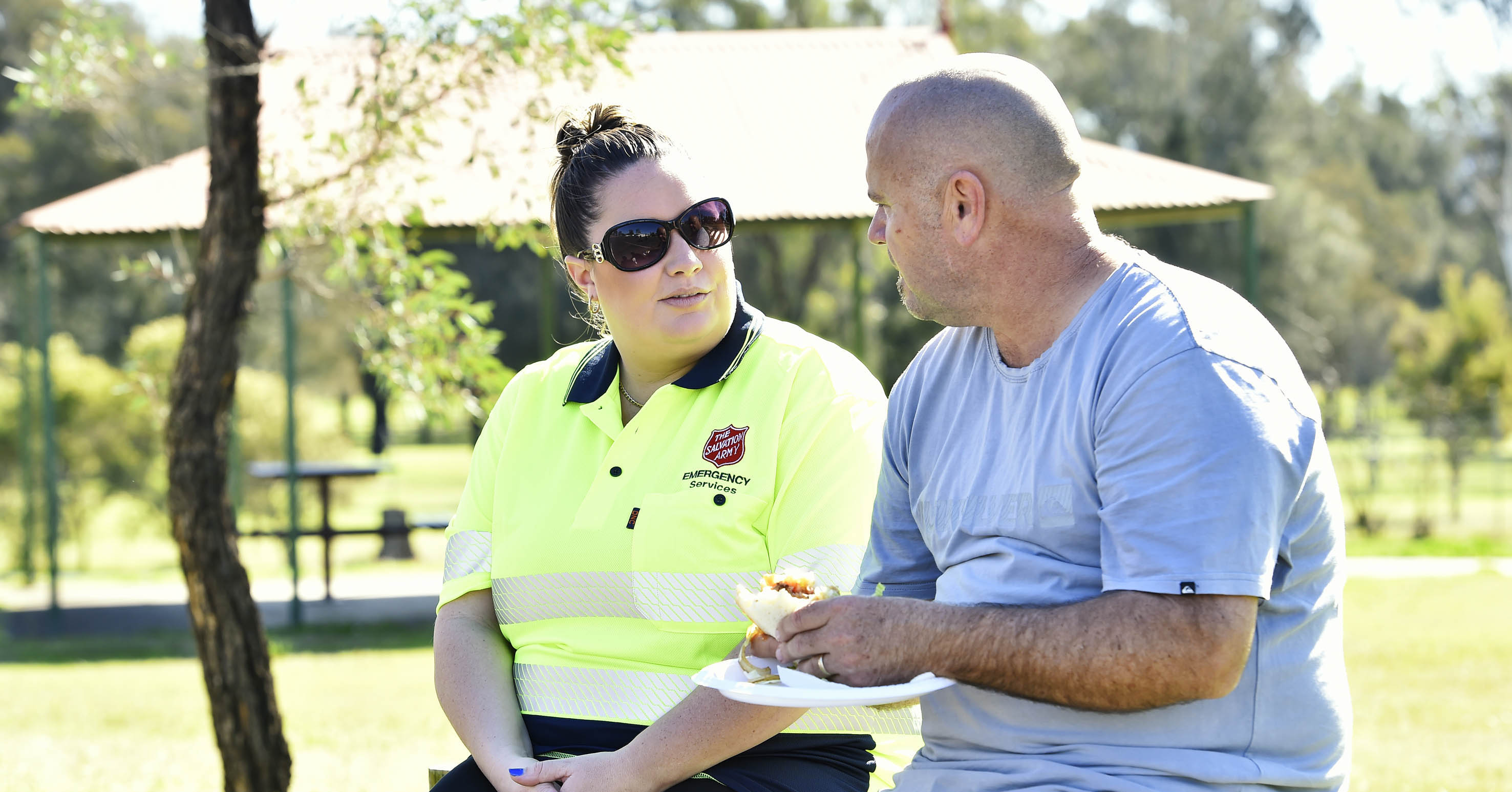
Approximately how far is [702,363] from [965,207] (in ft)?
2.78

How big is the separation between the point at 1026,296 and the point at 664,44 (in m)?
11.1

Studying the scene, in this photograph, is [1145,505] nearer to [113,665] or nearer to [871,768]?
[871,768]

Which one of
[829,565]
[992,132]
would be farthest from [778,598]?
[992,132]

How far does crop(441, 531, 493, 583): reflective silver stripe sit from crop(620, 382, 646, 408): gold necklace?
1.31 ft

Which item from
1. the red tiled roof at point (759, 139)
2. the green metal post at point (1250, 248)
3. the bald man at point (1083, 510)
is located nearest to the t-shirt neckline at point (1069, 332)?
the bald man at point (1083, 510)

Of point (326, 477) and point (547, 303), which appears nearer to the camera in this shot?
point (547, 303)

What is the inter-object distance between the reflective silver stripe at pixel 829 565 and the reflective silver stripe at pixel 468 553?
688 mm

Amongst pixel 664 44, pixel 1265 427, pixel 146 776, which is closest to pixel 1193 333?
pixel 1265 427

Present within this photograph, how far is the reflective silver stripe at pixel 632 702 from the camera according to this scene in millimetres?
2404

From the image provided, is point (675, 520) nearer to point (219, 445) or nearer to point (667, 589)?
point (667, 589)

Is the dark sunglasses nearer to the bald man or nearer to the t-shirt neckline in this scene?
the bald man

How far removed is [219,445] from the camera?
389 centimetres

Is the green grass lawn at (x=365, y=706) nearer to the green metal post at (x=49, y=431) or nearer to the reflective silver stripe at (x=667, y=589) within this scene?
the green metal post at (x=49, y=431)

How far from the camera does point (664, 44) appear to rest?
12.5 metres
